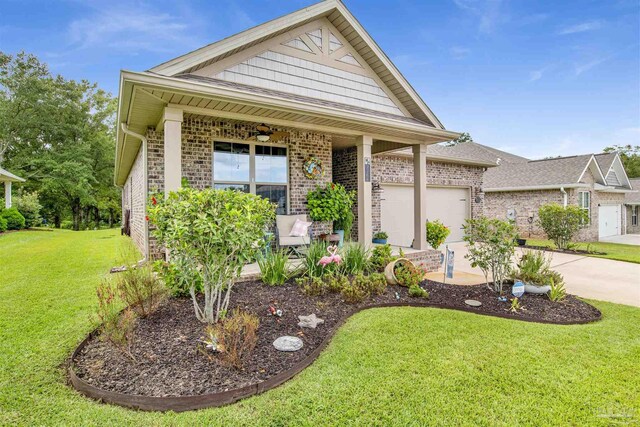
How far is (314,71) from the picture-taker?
673cm

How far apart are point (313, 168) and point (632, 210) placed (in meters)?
24.0

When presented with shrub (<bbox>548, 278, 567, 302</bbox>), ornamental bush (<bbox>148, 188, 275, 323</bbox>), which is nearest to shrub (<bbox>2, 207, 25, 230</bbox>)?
ornamental bush (<bbox>148, 188, 275, 323</bbox>)

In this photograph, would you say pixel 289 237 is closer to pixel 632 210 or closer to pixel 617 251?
pixel 617 251

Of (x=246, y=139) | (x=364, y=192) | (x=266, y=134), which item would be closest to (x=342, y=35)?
(x=266, y=134)

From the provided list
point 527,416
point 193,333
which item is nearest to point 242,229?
point 193,333

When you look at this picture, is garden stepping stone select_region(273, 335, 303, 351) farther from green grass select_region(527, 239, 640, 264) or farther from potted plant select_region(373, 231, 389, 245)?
green grass select_region(527, 239, 640, 264)

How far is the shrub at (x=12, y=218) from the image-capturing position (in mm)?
14286

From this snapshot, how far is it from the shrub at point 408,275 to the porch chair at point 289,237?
5.87ft

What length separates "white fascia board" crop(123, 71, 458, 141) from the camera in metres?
4.27

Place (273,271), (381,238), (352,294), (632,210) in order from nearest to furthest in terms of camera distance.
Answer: (352,294), (273,271), (381,238), (632,210)

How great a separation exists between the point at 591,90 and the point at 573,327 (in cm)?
1437

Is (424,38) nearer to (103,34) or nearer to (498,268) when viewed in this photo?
(498,268)

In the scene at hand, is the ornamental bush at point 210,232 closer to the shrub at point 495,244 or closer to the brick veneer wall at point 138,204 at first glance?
the shrub at point 495,244

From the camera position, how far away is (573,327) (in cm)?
385
